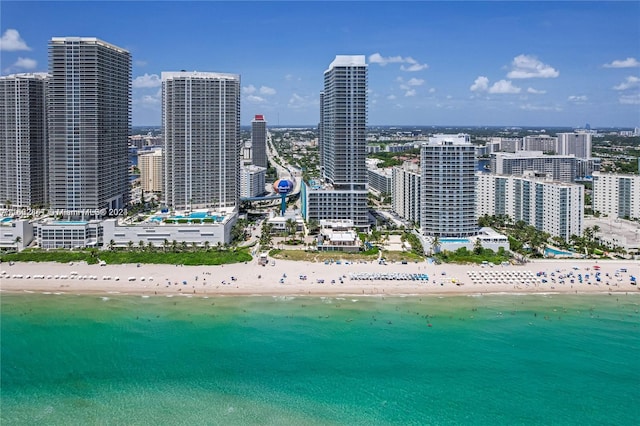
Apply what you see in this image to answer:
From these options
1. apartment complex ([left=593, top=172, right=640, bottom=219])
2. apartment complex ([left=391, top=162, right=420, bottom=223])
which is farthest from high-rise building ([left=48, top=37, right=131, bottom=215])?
apartment complex ([left=593, top=172, right=640, bottom=219])

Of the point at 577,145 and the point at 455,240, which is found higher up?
the point at 577,145

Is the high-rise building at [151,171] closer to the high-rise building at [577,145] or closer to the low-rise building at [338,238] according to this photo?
the low-rise building at [338,238]

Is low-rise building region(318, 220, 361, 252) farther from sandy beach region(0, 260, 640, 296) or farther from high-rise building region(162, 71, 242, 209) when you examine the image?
high-rise building region(162, 71, 242, 209)

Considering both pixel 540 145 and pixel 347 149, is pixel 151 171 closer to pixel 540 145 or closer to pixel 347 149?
pixel 347 149

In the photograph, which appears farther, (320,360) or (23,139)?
(23,139)

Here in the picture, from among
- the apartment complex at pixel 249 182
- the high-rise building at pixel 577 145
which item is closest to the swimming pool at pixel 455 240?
the apartment complex at pixel 249 182

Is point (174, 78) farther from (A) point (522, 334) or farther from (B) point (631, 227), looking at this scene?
(B) point (631, 227)

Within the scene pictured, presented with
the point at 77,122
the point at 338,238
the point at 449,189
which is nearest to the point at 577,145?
the point at 449,189
